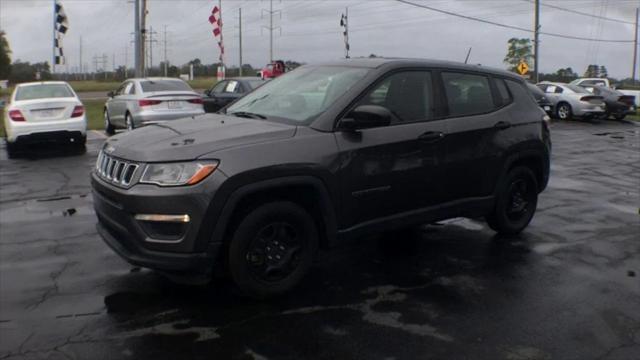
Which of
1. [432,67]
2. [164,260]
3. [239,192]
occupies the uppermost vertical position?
[432,67]

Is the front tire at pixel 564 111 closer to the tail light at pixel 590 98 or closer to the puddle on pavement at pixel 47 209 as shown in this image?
the tail light at pixel 590 98

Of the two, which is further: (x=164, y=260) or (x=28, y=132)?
(x=28, y=132)

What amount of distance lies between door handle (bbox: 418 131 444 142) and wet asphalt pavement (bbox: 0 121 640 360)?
1115mm

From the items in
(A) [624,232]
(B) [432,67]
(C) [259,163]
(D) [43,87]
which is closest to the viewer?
(C) [259,163]

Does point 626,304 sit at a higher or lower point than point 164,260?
lower

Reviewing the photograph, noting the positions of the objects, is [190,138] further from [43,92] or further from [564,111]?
[564,111]

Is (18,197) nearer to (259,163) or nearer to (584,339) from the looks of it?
(259,163)

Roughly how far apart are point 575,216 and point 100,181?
5545 mm

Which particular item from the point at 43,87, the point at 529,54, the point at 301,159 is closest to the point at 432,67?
the point at 301,159

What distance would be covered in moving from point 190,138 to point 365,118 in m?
1.29

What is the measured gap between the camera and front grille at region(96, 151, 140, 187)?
166 inches

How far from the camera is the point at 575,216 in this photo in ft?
24.2

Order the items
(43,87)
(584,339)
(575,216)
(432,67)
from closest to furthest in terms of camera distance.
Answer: (584,339)
(432,67)
(575,216)
(43,87)

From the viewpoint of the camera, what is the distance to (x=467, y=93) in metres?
5.72
